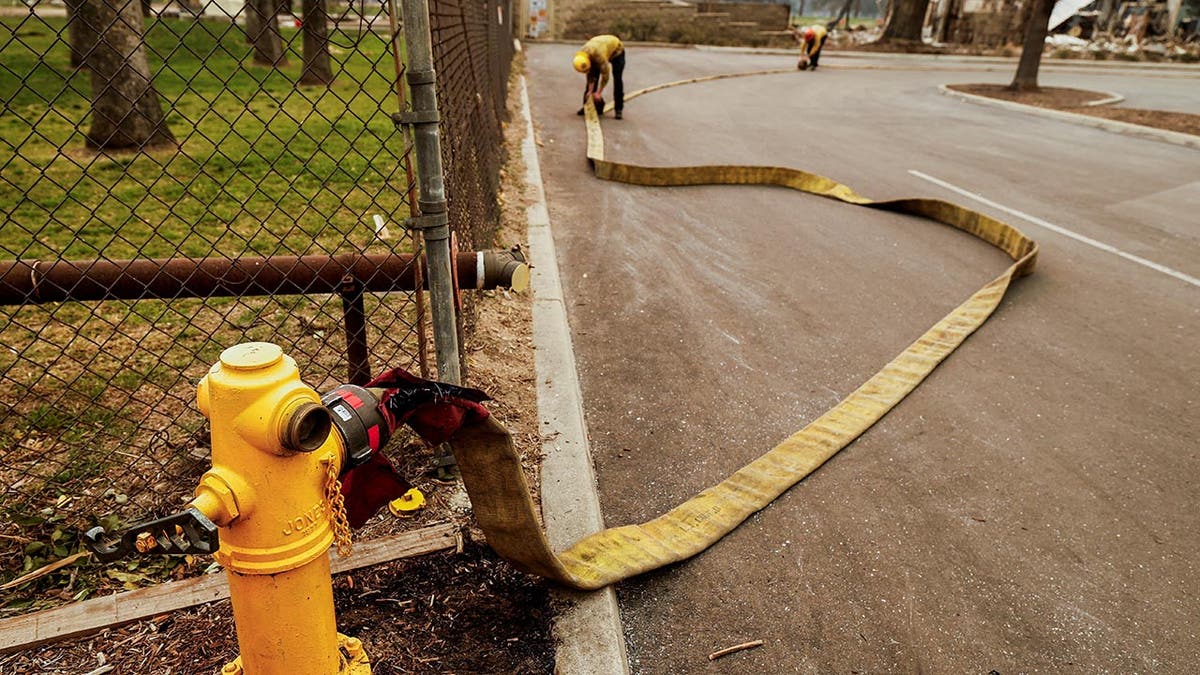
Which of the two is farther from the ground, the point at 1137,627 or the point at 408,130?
the point at 408,130

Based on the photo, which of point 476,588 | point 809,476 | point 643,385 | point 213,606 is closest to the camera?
point 213,606

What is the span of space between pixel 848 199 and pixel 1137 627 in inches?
237

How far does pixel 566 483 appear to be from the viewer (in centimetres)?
325

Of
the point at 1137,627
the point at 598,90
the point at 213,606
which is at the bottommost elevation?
the point at 1137,627

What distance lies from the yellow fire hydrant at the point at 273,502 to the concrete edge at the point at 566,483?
2.69 ft

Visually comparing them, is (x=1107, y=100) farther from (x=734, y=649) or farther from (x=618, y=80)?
(x=734, y=649)

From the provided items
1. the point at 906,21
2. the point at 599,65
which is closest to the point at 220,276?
the point at 599,65

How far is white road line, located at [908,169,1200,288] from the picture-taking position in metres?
6.29

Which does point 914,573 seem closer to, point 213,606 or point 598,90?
point 213,606

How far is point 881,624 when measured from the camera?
2666mm

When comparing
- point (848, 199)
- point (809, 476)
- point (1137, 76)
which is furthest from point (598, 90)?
point (1137, 76)

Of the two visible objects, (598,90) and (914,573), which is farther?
(598,90)

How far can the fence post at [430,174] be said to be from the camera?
2.30 m

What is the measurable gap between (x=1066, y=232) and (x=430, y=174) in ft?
23.0
